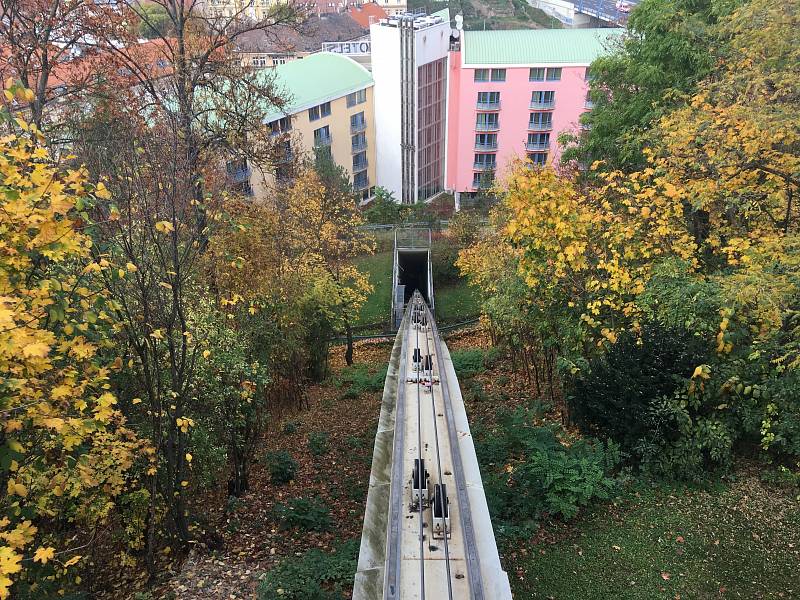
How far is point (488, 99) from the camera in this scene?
43312 mm

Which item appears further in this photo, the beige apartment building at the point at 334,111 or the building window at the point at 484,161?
the building window at the point at 484,161

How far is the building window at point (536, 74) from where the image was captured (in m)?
42.0

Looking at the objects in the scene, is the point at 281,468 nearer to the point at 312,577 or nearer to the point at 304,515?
the point at 304,515

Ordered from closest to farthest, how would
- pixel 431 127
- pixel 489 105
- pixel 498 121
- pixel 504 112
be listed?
pixel 489 105
pixel 504 112
pixel 498 121
pixel 431 127

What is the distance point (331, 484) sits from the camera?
11.0 m

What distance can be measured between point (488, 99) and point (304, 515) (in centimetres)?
3968

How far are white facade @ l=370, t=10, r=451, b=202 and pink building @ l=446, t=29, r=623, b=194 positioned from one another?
196cm

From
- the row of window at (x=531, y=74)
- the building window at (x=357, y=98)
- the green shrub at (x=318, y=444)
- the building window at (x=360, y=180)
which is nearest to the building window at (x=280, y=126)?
the building window at (x=357, y=98)

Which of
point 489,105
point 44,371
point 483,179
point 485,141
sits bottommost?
point 44,371

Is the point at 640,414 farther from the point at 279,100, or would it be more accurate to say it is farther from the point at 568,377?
the point at 279,100

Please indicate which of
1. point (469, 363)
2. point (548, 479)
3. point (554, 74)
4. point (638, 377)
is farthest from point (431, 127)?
point (548, 479)

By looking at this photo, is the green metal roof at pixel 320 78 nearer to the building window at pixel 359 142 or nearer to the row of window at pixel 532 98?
the building window at pixel 359 142

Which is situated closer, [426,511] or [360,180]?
[426,511]

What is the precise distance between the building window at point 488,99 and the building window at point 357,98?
28.8 feet
